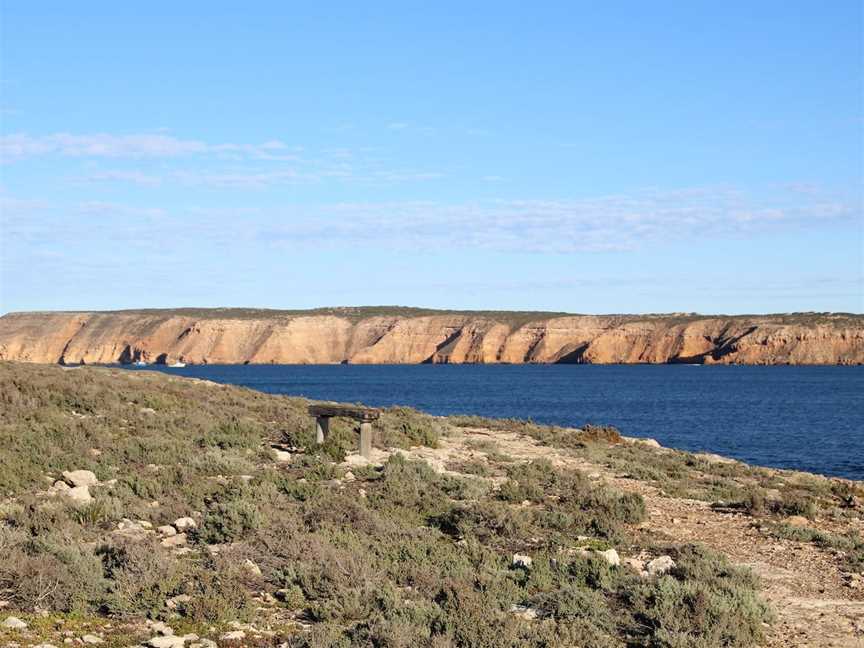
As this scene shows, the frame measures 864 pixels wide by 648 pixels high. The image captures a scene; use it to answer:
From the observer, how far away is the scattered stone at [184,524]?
38.2ft

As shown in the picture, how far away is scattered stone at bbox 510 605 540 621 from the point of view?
8797 millimetres

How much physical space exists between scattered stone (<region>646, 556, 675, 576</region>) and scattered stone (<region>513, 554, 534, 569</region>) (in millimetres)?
1375

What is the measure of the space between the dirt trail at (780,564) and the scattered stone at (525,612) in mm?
2219

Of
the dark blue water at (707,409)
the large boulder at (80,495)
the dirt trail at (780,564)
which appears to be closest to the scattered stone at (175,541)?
the large boulder at (80,495)

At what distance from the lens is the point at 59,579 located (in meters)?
9.09

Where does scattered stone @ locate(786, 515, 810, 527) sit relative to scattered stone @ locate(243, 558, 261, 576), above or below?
above

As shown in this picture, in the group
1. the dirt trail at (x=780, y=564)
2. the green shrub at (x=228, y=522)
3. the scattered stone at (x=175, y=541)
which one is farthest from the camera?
the green shrub at (x=228, y=522)

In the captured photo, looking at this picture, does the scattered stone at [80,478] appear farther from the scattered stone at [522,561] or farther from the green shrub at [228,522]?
the scattered stone at [522,561]

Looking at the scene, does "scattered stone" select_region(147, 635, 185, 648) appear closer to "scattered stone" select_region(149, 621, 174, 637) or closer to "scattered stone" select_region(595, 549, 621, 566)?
"scattered stone" select_region(149, 621, 174, 637)

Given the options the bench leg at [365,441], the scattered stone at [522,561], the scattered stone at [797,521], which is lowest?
the scattered stone at [797,521]

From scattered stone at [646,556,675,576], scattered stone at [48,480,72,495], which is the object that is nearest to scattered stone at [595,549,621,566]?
scattered stone at [646,556,675,576]

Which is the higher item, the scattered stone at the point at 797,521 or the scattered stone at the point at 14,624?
the scattered stone at the point at 797,521

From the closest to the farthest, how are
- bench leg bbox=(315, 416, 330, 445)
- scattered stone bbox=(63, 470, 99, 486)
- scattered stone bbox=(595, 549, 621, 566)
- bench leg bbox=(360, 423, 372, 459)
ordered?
1. scattered stone bbox=(595, 549, 621, 566)
2. scattered stone bbox=(63, 470, 99, 486)
3. bench leg bbox=(360, 423, 372, 459)
4. bench leg bbox=(315, 416, 330, 445)

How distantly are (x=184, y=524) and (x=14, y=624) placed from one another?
3.59 meters
